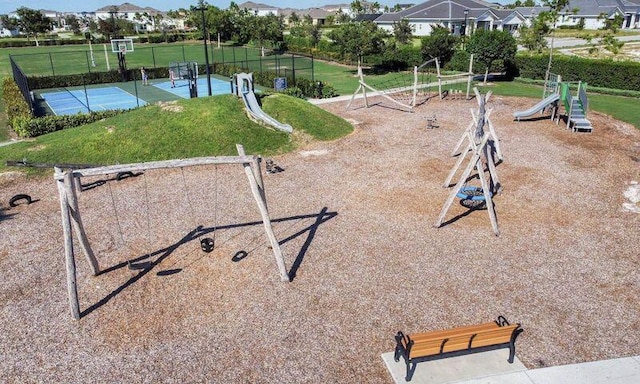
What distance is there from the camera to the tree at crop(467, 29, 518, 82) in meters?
31.9

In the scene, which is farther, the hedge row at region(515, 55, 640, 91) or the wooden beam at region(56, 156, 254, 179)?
the hedge row at region(515, 55, 640, 91)

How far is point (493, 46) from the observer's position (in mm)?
31984

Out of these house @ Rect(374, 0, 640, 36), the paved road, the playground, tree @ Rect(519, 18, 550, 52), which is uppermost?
house @ Rect(374, 0, 640, 36)

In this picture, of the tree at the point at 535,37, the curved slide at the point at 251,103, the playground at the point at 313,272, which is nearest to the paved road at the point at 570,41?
the tree at the point at 535,37

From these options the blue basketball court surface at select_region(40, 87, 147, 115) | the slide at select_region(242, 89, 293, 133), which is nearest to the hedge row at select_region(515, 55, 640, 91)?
the slide at select_region(242, 89, 293, 133)

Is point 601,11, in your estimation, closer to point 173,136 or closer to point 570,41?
point 570,41

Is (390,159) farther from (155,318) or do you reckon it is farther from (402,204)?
(155,318)

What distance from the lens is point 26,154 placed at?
1717cm

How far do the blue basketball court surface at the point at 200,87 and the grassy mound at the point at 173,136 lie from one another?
12.6 metres

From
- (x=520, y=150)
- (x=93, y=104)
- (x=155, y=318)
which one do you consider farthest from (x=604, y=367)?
(x=93, y=104)

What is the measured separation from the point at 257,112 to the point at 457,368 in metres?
14.9

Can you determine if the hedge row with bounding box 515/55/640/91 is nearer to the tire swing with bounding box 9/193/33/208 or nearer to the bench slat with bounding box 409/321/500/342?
the bench slat with bounding box 409/321/500/342

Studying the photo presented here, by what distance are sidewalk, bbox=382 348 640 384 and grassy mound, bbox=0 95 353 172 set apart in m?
12.2

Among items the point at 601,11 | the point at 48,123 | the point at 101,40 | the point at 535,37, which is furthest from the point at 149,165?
the point at 601,11
